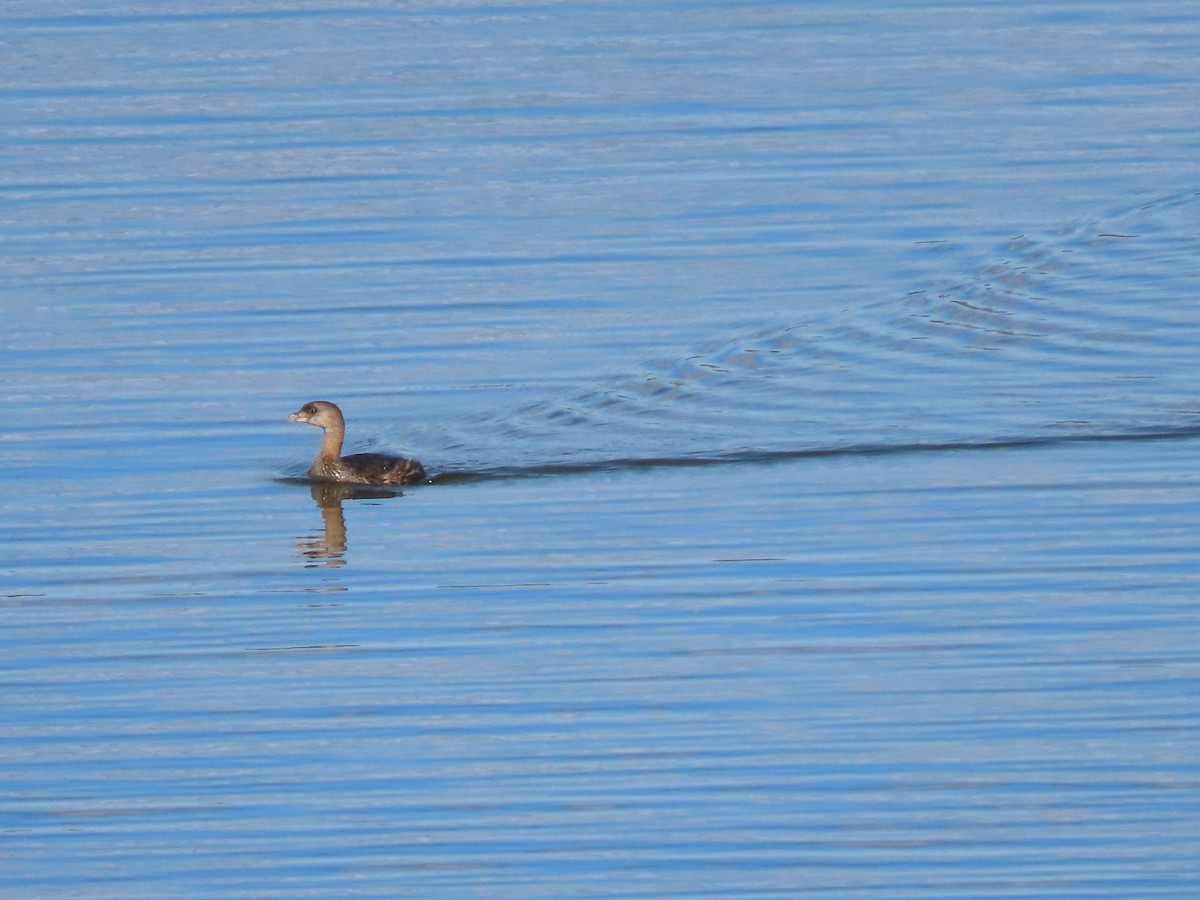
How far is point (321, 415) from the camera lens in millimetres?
17266

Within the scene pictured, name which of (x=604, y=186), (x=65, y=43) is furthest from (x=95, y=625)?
(x=65, y=43)

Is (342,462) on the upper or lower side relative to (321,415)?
lower

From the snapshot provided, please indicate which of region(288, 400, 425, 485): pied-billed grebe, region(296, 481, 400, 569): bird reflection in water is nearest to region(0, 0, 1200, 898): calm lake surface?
region(296, 481, 400, 569): bird reflection in water

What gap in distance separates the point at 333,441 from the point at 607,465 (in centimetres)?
177

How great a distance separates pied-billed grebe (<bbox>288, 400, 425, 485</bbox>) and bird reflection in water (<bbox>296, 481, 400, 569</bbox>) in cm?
6

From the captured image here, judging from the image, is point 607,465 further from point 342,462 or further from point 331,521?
point 331,521

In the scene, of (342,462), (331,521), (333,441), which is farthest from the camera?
(333,441)

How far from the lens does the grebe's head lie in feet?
56.6

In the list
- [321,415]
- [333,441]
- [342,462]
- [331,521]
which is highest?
[321,415]

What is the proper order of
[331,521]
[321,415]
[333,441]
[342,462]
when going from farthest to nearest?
[333,441] < [321,415] < [342,462] < [331,521]

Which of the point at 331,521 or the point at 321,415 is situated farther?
the point at 321,415

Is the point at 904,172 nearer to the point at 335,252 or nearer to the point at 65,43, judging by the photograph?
the point at 335,252

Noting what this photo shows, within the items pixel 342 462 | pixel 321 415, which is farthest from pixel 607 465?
pixel 321 415

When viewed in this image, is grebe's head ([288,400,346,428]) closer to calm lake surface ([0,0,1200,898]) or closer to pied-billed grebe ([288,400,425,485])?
pied-billed grebe ([288,400,425,485])
